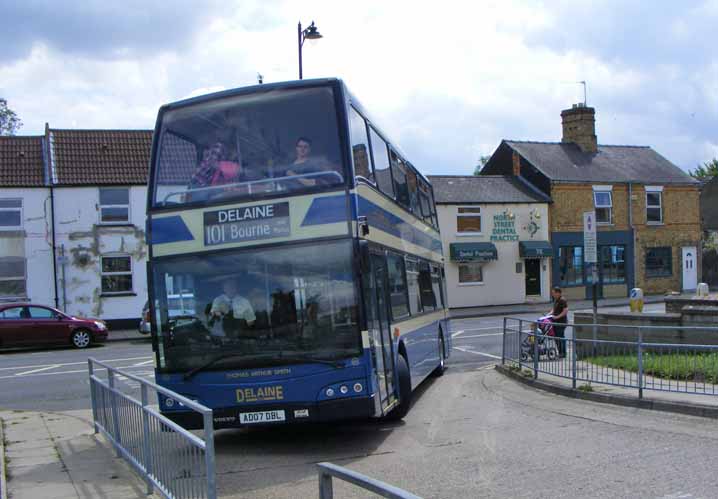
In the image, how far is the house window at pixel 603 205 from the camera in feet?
142

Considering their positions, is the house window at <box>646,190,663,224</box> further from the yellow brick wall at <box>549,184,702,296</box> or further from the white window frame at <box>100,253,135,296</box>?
the white window frame at <box>100,253,135,296</box>

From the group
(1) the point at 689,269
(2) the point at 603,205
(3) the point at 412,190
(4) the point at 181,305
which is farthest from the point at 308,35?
(1) the point at 689,269

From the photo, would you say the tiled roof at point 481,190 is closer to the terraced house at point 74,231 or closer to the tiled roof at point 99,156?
the tiled roof at point 99,156

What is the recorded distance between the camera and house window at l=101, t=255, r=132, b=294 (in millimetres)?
32781

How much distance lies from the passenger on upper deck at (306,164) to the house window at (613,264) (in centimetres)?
3624

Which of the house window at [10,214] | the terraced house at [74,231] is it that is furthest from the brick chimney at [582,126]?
the house window at [10,214]

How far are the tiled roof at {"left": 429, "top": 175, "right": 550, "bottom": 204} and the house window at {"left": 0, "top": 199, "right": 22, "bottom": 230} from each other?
61.7ft

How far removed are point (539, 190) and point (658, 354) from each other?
→ 3190 cm

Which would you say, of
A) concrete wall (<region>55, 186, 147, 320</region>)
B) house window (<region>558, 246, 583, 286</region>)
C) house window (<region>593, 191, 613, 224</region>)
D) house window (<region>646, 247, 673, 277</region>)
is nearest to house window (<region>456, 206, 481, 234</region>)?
house window (<region>558, 246, 583, 286</region>)

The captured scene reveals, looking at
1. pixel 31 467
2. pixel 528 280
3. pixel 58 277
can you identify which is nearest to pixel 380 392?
pixel 31 467

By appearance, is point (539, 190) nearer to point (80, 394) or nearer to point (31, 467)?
point (80, 394)

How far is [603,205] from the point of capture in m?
43.4

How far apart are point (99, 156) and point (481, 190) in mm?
18838

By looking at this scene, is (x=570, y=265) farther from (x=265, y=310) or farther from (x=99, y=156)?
(x=265, y=310)
